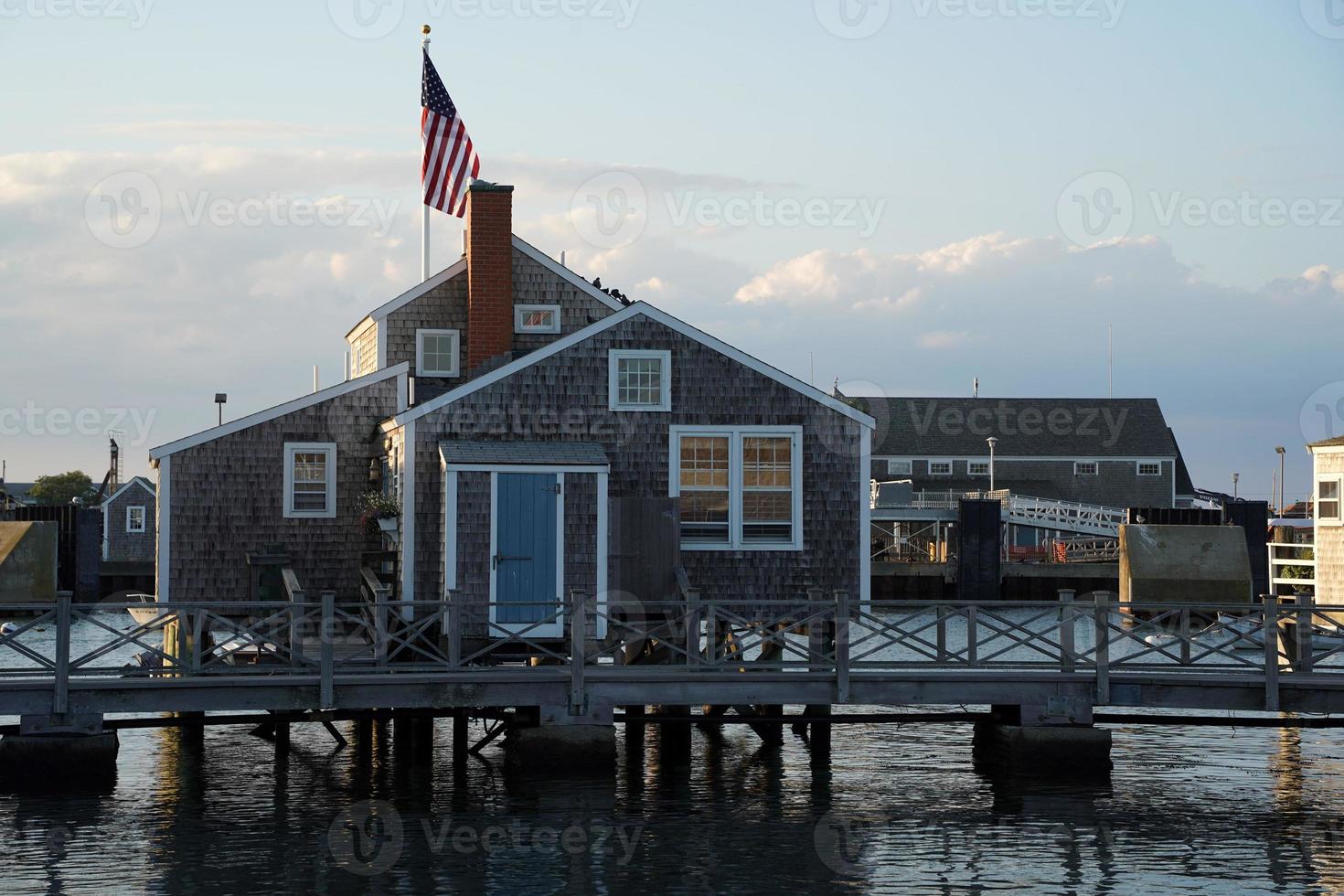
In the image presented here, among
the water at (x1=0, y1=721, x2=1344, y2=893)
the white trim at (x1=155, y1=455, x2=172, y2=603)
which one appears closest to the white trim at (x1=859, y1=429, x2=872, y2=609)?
the water at (x1=0, y1=721, x2=1344, y2=893)

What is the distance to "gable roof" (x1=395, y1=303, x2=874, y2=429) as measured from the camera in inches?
914

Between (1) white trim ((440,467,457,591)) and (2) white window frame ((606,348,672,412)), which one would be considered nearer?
(1) white trim ((440,467,457,591))

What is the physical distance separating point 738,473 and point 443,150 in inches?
369

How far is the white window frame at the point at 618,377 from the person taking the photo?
23.7 meters

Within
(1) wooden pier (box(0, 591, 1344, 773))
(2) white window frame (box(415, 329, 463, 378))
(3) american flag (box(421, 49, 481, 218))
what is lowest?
(1) wooden pier (box(0, 591, 1344, 773))

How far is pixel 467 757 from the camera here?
23281mm

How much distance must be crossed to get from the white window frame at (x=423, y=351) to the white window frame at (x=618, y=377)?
497 centimetres

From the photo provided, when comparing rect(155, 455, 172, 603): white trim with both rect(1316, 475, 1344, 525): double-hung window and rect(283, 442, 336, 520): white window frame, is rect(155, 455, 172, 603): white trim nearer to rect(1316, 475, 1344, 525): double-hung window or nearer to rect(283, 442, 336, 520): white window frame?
rect(283, 442, 336, 520): white window frame

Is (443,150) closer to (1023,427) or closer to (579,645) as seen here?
(579,645)

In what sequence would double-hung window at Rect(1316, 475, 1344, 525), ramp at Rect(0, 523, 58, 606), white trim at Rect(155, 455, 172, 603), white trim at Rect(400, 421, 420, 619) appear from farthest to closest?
ramp at Rect(0, 523, 58, 606) < double-hung window at Rect(1316, 475, 1344, 525) < white trim at Rect(155, 455, 172, 603) < white trim at Rect(400, 421, 420, 619)

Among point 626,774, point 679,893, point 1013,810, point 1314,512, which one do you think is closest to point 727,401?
point 626,774

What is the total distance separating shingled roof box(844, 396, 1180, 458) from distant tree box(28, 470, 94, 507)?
6320 cm

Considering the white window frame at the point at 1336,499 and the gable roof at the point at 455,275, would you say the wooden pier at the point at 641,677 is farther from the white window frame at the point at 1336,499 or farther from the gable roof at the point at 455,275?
the white window frame at the point at 1336,499

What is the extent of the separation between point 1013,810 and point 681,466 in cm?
742
